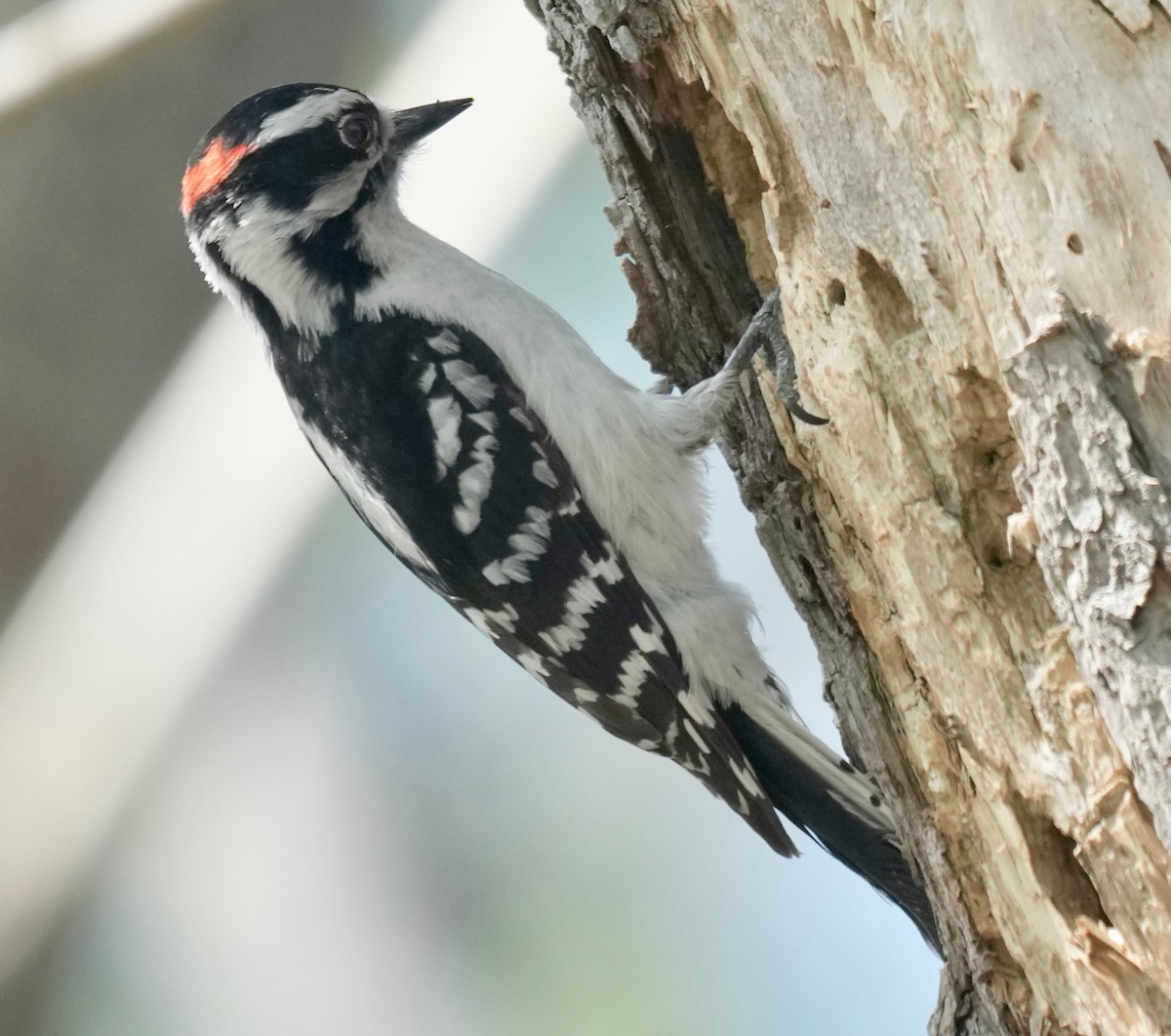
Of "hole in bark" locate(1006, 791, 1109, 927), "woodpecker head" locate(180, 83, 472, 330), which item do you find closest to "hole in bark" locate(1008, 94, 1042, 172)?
"hole in bark" locate(1006, 791, 1109, 927)

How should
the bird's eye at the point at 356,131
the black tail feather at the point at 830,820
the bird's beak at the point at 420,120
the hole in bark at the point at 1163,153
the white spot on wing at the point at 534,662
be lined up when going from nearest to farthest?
the hole in bark at the point at 1163,153
the black tail feather at the point at 830,820
the white spot on wing at the point at 534,662
the bird's eye at the point at 356,131
the bird's beak at the point at 420,120

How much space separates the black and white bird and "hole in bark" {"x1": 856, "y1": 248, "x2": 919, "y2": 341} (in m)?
0.52

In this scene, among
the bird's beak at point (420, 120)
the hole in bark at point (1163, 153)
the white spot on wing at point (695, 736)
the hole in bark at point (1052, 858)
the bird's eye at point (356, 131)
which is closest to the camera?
the hole in bark at point (1163, 153)

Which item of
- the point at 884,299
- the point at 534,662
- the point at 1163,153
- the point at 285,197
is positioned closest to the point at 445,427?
the point at 534,662

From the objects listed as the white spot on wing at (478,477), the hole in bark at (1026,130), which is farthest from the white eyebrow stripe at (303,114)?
the hole in bark at (1026,130)

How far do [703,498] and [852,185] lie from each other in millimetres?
875

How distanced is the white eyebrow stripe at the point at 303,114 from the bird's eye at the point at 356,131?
0.02 m

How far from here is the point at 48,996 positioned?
3.91 metres

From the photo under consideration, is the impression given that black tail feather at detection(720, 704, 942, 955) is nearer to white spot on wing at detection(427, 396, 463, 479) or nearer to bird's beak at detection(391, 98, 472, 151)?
white spot on wing at detection(427, 396, 463, 479)

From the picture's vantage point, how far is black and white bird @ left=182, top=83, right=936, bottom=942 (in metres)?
2.08

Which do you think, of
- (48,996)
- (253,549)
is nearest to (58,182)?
(253,549)

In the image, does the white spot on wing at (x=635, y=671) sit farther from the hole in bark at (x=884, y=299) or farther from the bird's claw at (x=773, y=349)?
the hole in bark at (x=884, y=299)

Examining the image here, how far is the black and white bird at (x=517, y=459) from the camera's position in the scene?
6.82ft

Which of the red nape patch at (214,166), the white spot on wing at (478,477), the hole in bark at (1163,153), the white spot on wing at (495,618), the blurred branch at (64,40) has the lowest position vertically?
the white spot on wing at (495,618)
